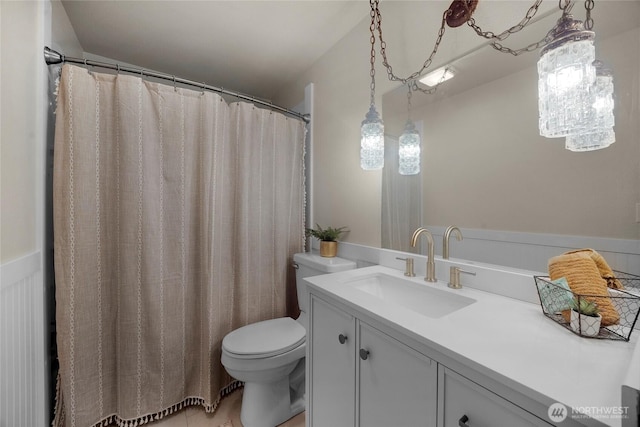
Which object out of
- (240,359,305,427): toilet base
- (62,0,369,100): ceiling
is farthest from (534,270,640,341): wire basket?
(62,0,369,100): ceiling

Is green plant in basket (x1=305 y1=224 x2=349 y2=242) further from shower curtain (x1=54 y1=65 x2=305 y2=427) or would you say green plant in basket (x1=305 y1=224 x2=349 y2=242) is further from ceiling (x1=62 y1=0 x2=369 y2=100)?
ceiling (x1=62 y1=0 x2=369 y2=100)

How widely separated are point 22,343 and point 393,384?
134 cm

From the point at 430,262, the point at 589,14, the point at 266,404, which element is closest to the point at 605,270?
the point at 430,262

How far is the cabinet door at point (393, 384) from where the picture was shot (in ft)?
2.02

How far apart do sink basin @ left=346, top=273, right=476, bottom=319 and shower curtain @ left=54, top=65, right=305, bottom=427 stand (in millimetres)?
818

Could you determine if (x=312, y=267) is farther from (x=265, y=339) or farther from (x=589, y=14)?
(x=589, y=14)

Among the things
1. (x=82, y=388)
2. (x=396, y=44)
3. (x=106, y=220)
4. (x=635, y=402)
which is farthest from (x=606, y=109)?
(x=82, y=388)

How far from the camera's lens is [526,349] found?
21.4 inches

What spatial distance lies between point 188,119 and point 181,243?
→ 0.70m

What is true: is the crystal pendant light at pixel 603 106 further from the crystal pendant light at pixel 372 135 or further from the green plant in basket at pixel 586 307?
the crystal pendant light at pixel 372 135

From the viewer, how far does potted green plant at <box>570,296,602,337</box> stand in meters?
0.58

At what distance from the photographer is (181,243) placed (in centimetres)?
141

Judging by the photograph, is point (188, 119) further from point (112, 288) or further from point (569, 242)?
point (569, 242)

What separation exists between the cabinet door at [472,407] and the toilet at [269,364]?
0.67 m
